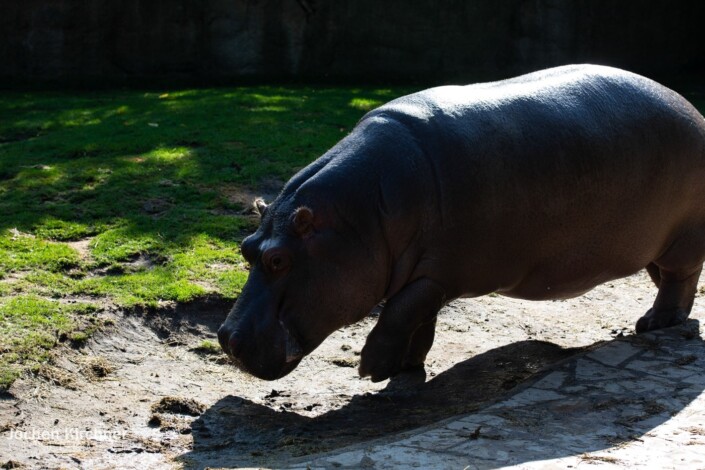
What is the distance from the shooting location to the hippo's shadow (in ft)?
16.9

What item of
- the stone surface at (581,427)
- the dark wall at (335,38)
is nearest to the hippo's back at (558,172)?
the stone surface at (581,427)

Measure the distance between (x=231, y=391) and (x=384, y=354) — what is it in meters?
1.12

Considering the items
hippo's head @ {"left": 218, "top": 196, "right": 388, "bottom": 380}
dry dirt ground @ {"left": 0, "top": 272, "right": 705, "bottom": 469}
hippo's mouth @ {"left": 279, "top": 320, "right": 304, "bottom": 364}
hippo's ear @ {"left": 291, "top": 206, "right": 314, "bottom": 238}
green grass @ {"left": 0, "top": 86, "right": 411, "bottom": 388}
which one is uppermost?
hippo's ear @ {"left": 291, "top": 206, "right": 314, "bottom": 238}

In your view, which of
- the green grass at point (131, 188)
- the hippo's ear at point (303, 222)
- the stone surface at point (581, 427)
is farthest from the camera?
the green grass at point (131, 188)

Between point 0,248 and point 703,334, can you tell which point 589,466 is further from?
point 0,248

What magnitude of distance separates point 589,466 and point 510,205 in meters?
1.86

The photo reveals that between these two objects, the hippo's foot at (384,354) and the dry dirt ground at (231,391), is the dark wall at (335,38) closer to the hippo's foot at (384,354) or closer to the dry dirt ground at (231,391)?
the dry dirt ground at (231,391)

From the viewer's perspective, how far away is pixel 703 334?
6715 millimetres

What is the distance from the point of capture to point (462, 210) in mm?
5781

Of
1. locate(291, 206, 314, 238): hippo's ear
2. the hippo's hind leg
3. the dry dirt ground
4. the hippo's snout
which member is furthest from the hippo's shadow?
locate(291, 206, 314, 238): hippo's ear

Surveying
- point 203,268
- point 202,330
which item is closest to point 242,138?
point 203,268

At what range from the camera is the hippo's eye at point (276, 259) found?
5.50 metres

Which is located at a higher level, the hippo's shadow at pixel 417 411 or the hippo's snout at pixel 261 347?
the hippo's snout at pixel 261 347

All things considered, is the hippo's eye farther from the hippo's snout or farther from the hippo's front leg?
the hippo's front leg
